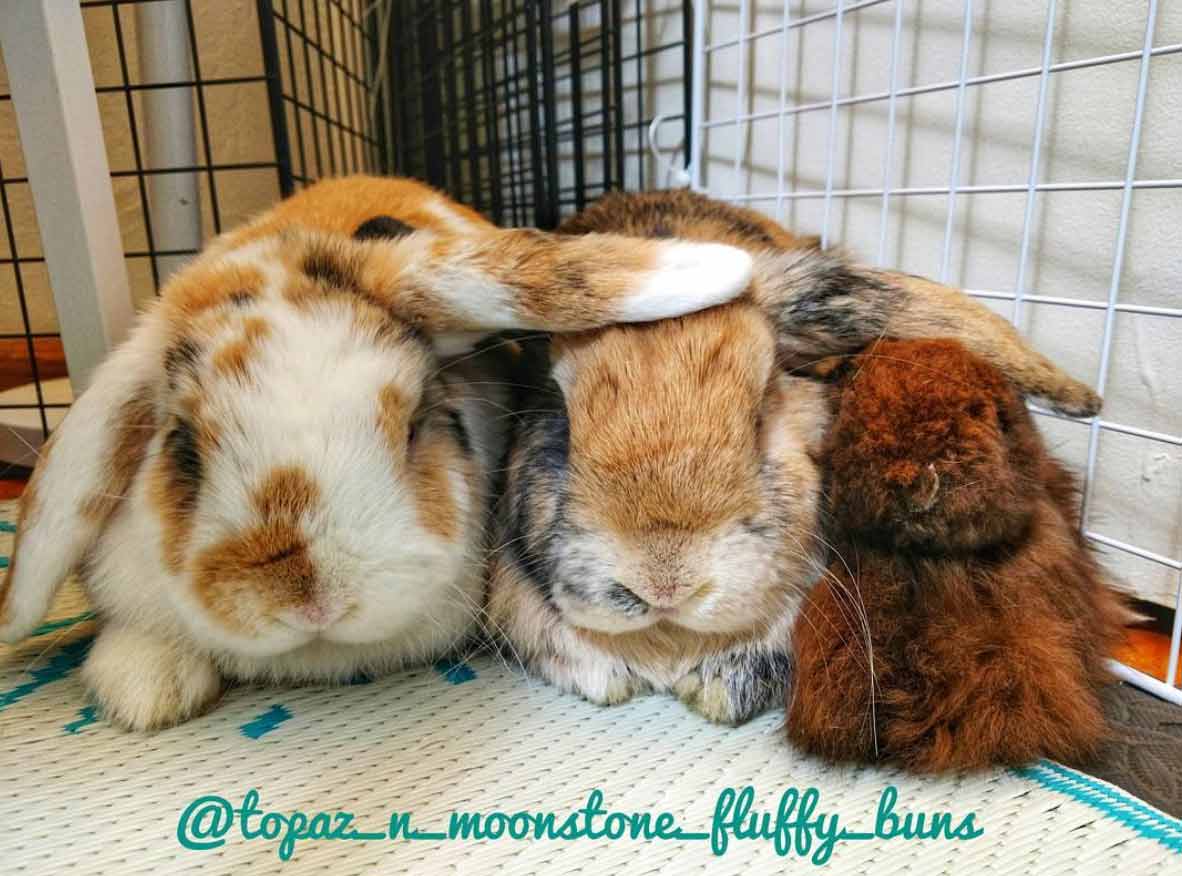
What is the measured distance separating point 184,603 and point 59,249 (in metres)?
0.85

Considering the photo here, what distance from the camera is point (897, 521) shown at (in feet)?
3.07

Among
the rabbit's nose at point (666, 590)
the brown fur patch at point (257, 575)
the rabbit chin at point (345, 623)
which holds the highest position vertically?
the brown fur patch at point (257, 575)

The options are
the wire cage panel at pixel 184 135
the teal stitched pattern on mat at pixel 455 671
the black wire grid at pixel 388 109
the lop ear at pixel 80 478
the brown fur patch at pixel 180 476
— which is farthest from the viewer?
the black wire grid at pixel 388 109

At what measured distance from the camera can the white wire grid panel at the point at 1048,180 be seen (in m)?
1.30

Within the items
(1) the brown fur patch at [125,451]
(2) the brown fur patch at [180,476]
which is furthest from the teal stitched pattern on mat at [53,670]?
(2) the brown fur patch at [180,476]

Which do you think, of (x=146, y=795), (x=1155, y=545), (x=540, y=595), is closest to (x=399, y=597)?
(x=540, y=595)

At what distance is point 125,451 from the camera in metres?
1.09

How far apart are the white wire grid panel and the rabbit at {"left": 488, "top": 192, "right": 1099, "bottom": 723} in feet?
1.17

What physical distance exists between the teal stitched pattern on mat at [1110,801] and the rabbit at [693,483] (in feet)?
1.03

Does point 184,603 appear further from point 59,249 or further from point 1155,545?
point 1155,545

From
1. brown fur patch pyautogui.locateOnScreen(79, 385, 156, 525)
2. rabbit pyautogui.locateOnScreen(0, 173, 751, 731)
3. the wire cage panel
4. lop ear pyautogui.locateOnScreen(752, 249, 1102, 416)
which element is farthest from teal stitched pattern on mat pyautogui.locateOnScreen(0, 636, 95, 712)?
lop ear pyautogui.locateOnScreen(752, 249, 1102, 416)

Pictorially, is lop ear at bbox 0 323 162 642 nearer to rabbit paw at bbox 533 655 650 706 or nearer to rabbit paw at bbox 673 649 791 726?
rabbit paw at bbox 533 655 650 706

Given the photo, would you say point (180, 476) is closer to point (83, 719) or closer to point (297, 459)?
point (297, 459)

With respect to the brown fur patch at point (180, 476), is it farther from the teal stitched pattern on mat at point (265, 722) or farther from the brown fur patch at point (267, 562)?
the teal stitched pattern on mat at point (265, 722)
